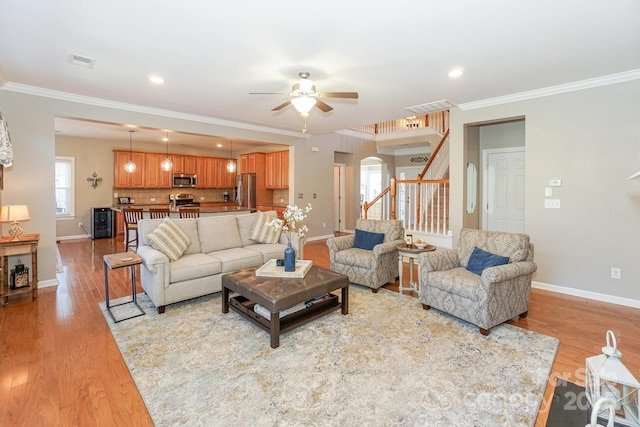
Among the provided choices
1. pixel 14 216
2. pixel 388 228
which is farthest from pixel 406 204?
pixel 14 216

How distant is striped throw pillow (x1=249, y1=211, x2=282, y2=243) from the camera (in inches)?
185

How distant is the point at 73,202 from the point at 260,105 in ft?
21.1

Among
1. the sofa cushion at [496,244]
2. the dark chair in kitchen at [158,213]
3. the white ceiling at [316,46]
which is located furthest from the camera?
the dark chair in kitchen at [158,213]

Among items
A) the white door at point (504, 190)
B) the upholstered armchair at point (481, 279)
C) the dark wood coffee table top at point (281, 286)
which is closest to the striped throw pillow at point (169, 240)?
the dark wood coffee table top at point (281, 286)

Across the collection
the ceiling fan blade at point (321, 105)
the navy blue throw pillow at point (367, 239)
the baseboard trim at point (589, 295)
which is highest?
the ceiling fan blade at point (321, 105)

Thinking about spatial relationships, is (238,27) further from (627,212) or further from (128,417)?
(627,212)

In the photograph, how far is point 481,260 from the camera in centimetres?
333

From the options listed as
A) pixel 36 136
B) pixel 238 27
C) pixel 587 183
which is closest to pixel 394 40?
pixel 238 27

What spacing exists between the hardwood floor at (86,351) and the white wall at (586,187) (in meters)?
0.36

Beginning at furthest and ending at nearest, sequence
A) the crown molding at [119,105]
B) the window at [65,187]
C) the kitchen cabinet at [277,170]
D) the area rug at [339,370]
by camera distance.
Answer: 1. the kitchen cabinet at [277,170]
2. the window at [65,187]
3. the crown molding at [119,105]
4. the area rug at [339,370]

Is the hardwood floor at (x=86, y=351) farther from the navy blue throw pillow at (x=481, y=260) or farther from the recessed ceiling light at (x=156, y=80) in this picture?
the recessed ceiling light at (x=156, y=80)

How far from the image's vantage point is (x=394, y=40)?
2.79 m

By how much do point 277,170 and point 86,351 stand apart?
6.37 metres

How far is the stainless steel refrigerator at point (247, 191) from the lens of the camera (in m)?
8.98
